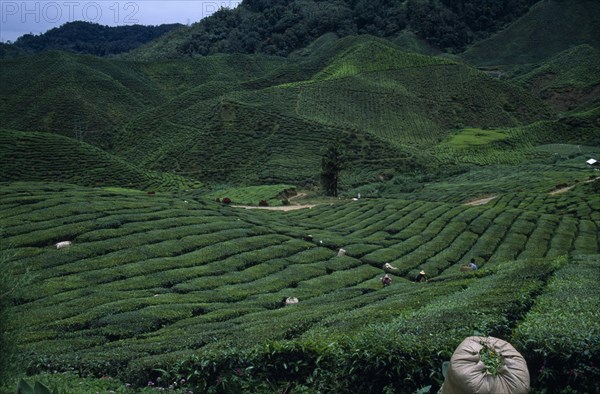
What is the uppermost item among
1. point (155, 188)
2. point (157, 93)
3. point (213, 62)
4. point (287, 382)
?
point (213, 62)

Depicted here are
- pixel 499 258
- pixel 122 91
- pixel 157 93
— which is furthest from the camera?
pixel 157 93

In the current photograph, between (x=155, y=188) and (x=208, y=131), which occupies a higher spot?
(x=208, y=131)

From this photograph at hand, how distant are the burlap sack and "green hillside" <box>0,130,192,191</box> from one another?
7843 centimetres

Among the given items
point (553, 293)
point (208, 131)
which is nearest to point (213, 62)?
point (208, 131)

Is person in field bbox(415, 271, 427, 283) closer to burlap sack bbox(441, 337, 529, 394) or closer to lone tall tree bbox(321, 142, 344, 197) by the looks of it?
burlap sack bbox(441, 337, 529, 394)

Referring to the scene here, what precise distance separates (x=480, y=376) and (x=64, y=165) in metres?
84.5

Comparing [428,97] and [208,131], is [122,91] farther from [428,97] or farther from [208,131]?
[428,97]

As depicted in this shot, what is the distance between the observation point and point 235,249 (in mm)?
33250

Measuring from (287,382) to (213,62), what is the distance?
188m

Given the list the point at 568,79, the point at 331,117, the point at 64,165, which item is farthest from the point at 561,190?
the point at 568,79

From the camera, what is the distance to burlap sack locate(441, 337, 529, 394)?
20.5ft

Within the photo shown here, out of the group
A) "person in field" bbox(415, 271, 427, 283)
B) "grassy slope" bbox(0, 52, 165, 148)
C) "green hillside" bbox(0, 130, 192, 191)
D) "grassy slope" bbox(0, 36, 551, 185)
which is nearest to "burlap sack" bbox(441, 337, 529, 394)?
"person in field" bbox(415, 271, 427, 283)

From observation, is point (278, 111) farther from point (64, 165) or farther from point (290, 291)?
point (290, 291)

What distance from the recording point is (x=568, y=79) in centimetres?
16050
